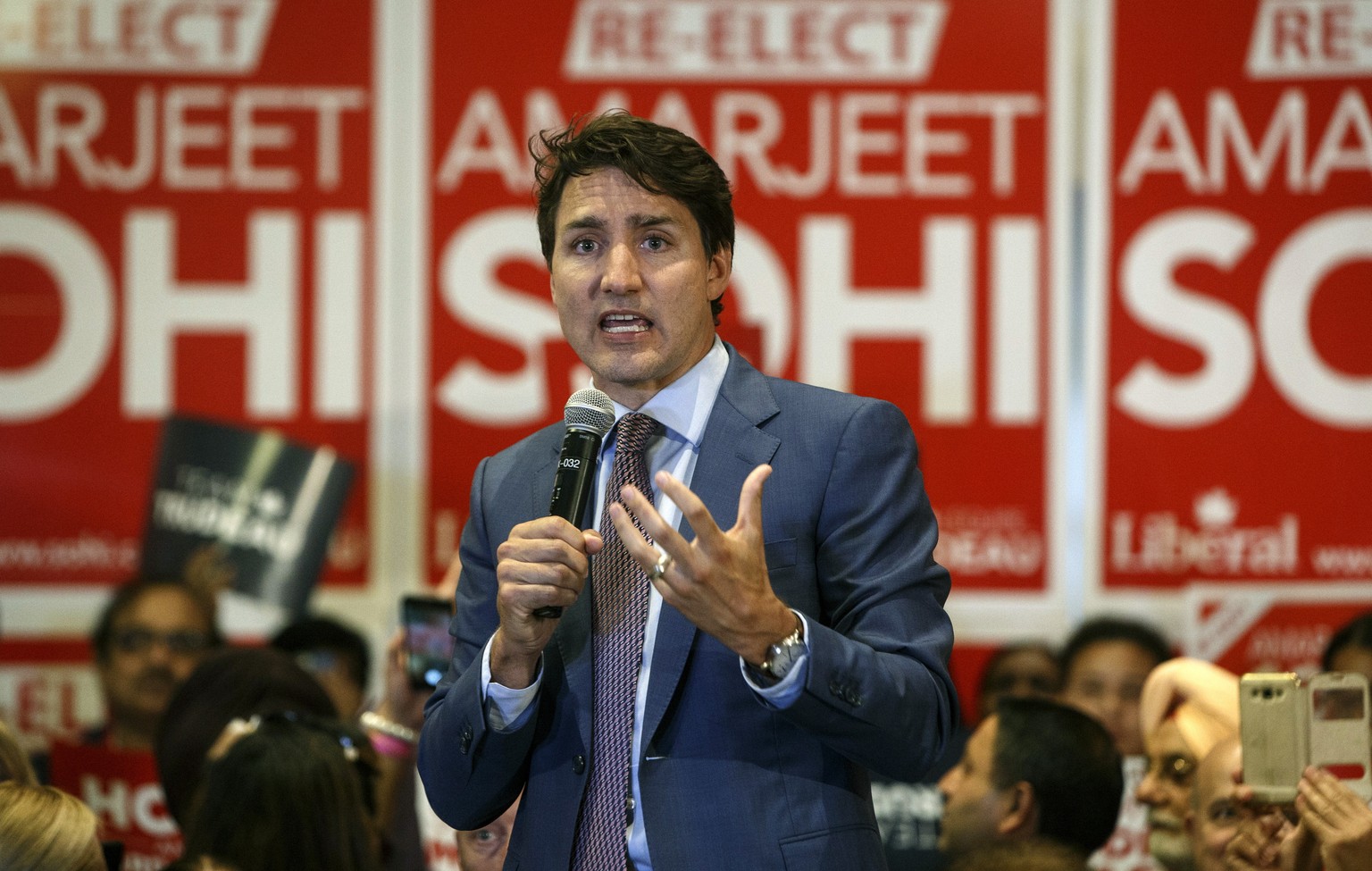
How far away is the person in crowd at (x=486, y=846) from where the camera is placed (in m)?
2.99

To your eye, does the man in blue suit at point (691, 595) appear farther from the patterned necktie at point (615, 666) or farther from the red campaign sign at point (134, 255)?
the red campaign sign at point (134, 255)

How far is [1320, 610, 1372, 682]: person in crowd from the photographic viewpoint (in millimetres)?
4531

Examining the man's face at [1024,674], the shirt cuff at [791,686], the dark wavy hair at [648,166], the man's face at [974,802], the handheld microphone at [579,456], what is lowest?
the man's face at [1024,674]

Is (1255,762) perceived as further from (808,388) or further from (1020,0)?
(1020,0)

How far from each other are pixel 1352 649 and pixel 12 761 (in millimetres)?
3535

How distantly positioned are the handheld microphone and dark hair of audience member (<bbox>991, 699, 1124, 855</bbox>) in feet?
5.51

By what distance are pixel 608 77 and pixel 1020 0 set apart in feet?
4.95

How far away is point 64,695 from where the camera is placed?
5.86m

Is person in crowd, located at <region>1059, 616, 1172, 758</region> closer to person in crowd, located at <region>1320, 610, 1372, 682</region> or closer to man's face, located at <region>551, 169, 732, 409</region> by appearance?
person in crowd, located at <region>1320, 610, 1372, 682</region>

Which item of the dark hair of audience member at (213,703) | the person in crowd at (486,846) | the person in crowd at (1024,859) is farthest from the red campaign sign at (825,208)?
the person in crowd at (1024,859)

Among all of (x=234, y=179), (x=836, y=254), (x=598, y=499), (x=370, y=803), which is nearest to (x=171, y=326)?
(x=234, y=179)

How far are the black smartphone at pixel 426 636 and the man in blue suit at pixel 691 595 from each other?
115 cm

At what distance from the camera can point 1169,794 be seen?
11.3 ft

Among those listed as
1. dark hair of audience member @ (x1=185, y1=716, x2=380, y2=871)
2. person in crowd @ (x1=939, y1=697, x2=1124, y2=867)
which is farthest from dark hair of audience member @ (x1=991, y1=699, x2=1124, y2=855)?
dark hair of audience member @ (x1=185, y1=716, x2=380, y2=871)
